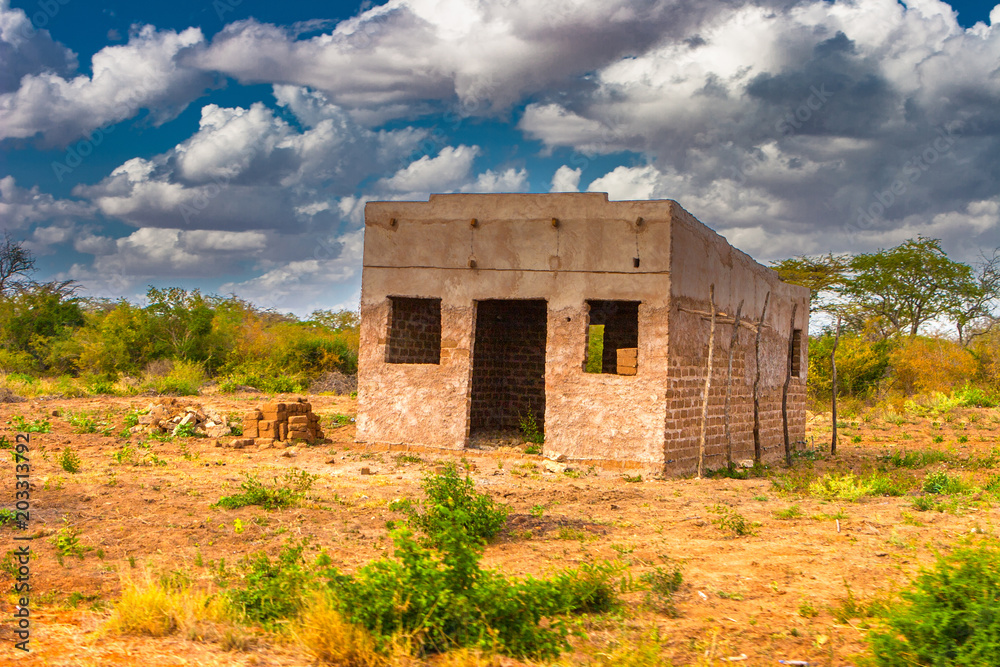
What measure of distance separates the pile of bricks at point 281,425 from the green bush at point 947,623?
36.4 feet

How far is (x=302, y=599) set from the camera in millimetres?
4914

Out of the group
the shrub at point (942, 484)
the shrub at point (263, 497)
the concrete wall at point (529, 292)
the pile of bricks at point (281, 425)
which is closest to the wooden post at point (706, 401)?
the concrete wall at point (529, 292)

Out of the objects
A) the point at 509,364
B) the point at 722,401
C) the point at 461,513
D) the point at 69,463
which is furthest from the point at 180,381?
the point at 461,513

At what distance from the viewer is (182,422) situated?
14.8 metres

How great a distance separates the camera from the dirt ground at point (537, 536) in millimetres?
4785

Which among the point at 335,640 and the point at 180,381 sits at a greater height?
the point at 180,381

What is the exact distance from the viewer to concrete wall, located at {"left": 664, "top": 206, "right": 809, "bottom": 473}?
1150 centimetres

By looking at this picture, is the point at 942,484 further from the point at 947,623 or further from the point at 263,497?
the point at 263,497

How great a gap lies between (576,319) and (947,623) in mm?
7800

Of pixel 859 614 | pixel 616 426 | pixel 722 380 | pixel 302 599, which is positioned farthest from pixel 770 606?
pixel 722 380

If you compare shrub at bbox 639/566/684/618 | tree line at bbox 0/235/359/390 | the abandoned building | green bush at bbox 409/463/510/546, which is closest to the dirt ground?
shrub at bbox 639/566/684/618

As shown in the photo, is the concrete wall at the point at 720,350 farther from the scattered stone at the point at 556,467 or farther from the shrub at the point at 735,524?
the shrub at the point at 735,524

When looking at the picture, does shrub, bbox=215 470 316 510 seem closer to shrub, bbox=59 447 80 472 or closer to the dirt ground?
the dirt ground

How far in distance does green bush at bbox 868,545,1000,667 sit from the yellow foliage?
24.0m
